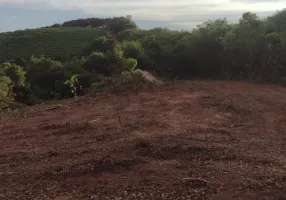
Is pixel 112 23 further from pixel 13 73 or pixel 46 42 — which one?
pixel 13 73

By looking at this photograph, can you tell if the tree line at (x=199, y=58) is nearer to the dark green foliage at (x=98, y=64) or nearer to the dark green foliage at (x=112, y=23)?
the dark green foliage at (x=98, y=64)

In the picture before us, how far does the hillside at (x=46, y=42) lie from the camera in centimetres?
A: 4041

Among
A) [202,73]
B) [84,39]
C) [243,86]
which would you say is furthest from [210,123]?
[84,39]

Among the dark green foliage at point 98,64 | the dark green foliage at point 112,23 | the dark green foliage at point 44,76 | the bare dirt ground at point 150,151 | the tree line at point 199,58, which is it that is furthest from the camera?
the dark green foliage at point 112,23

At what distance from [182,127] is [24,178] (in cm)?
402

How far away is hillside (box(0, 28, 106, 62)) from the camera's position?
4041 cm

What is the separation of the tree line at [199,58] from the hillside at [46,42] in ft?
53.2

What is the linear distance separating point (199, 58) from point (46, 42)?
2822 cm

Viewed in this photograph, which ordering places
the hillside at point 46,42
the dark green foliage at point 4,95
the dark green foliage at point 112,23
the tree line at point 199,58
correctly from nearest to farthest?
the dark green foliage at point 4,95 < the tree line at point 199,58 < the hillside at point 46,42 < the dark green foliage at point 112,23

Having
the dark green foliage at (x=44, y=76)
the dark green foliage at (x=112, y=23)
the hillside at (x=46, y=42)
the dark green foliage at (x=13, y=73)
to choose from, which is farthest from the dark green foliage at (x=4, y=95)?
the dark green foliage at (x=112, y=23)

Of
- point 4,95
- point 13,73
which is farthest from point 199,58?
point 13,73

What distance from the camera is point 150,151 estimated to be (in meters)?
6.79

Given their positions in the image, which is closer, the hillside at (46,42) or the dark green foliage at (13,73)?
the dark green foliage at (13,73)

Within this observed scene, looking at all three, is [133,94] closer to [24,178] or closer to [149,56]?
[149,56]
